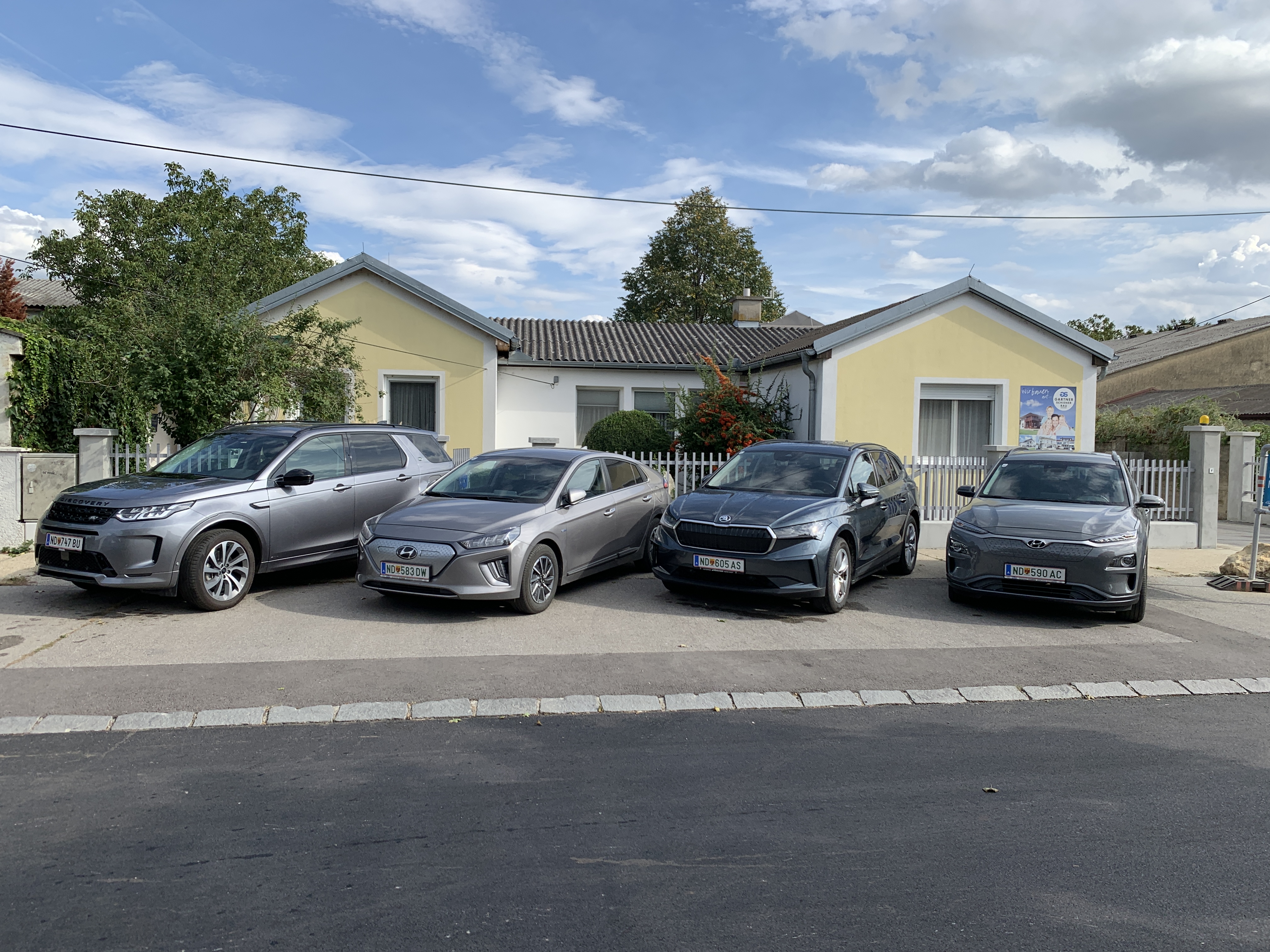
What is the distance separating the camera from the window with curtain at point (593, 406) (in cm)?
2183

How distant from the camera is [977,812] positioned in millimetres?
4461

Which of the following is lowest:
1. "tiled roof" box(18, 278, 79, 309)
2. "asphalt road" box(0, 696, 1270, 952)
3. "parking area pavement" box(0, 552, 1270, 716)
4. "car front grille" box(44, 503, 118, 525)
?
"asphalt road" box(0, 696, 1270, 952)

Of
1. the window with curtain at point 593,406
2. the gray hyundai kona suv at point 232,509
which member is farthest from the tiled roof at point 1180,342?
the gray hyundai kona suv at point 232,509

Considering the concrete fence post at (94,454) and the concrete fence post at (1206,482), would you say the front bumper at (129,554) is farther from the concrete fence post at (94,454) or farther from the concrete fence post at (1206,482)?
the concrete fence post at (1206,482)

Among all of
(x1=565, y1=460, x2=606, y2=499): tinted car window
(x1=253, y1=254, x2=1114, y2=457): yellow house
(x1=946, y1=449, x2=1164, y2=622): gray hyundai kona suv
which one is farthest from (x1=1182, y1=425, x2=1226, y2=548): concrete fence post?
(x1=565, y1=460, x2=606, y2=499): tinted car window

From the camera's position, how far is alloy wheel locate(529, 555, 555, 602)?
344 inches

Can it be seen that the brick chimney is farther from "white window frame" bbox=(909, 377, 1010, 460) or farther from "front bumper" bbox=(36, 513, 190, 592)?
"front bumper" bbox=(36, 513, 190, 592)

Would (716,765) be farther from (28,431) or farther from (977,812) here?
(28,431)

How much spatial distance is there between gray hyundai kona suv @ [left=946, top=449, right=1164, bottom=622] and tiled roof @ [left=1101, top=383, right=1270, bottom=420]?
14.9 metres

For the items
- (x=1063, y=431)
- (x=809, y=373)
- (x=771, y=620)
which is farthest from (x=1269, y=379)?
(x=771, y=620)

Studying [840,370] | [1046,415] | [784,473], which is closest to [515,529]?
[784,473]

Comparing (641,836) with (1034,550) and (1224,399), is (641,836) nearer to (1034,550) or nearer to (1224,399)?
(1034,550)

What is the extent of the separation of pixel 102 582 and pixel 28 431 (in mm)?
7521

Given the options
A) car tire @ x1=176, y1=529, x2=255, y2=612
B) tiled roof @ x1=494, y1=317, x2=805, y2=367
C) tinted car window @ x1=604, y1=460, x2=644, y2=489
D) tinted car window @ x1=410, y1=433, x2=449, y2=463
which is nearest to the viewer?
car tire @ x1=176, y1=529, x2=255, y2=612
